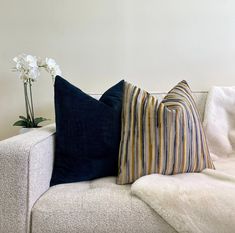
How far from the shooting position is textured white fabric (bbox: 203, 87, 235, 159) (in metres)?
1.26

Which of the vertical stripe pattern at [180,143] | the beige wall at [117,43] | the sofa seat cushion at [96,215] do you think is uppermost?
the beige wall at [117,43]

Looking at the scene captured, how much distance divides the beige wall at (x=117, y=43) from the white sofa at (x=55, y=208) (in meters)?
0.94

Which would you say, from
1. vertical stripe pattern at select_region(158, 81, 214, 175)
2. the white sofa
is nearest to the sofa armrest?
the white sofa

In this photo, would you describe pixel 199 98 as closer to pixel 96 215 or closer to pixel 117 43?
pixel 117 43

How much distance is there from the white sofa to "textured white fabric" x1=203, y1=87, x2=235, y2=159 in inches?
26.2

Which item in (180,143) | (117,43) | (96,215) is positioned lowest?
(96,215)

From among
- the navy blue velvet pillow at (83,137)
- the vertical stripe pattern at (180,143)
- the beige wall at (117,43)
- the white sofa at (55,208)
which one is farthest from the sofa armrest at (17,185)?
the beige wall at (117,43)

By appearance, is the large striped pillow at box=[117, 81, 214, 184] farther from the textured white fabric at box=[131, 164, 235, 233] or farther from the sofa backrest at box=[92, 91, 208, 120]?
the sofa backrest at box=[92, 91, 208, 120]

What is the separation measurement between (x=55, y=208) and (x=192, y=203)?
38cm

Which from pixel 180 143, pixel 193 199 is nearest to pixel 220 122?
pixel 180 143

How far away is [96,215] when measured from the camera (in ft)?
2.36

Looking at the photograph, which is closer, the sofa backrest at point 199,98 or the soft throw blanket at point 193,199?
the soft throw blanket at point 193,199

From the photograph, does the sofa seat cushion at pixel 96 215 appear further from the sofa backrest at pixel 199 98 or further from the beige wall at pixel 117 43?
the beige wall at pixel 117 43

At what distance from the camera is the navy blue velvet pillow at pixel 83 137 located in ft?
3.16
